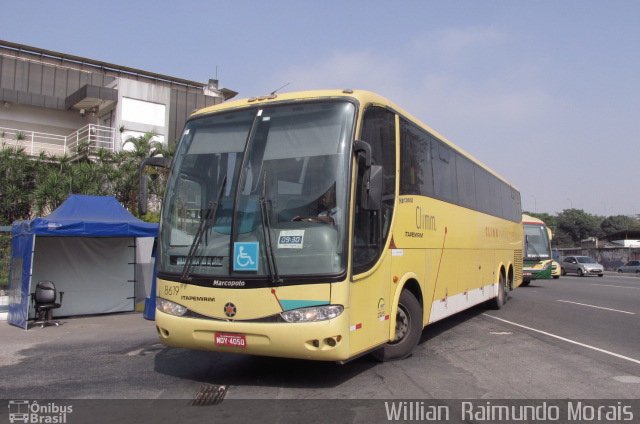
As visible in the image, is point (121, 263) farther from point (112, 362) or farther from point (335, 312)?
point (335, 312)

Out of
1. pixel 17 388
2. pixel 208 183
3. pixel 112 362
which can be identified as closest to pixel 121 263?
pixel 112 362

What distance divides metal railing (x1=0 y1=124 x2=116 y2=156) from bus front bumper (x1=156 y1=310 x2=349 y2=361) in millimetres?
22628

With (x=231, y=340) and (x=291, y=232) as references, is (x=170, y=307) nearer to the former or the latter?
(x=231, y=340)

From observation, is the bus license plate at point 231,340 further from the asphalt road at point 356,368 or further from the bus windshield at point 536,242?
the bus windshield at point 536,242

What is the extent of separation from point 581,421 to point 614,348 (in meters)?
4.43

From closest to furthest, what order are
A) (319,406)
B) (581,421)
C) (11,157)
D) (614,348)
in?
(581,421), (319,406), (614,348), (11,157)

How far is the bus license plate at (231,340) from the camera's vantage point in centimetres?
579

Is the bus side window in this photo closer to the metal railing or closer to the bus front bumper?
the bus front bumper

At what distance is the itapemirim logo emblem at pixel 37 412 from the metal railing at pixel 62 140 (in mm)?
22263

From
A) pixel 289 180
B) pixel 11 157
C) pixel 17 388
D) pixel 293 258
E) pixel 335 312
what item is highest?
pixel 11 157

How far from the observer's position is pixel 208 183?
6.42 m

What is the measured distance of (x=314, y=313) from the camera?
18.4 feet

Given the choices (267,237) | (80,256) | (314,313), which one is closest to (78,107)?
(80,256)

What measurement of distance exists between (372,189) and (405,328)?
2678 millimetres
